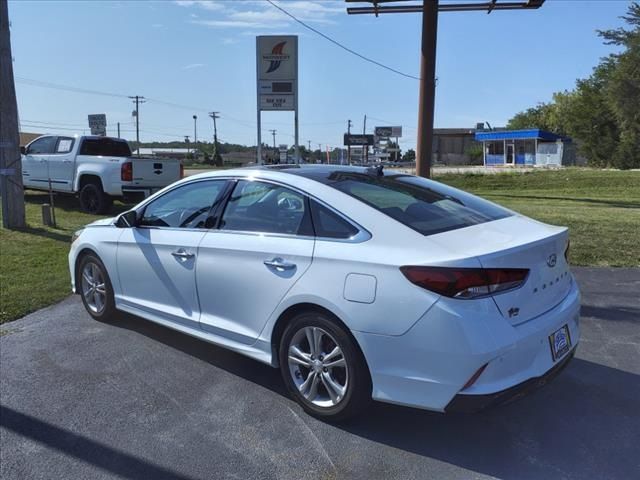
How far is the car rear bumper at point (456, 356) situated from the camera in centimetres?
287

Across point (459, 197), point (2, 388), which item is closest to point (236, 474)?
point (2, 388)

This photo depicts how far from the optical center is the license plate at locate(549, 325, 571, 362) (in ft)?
10.7

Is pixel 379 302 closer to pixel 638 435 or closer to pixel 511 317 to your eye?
pixel 511 317

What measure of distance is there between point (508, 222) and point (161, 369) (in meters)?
2.86

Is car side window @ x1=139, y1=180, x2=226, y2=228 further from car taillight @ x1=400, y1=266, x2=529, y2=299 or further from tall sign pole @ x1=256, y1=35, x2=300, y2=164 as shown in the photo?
tall sign pole @ x1=256, y1=35, x2=300, y2=164

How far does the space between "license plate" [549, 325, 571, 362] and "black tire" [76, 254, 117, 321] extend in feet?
12.7

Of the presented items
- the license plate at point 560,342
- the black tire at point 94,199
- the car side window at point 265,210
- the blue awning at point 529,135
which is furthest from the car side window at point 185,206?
the blue awning at point 529,135

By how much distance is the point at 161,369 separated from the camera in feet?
14.4

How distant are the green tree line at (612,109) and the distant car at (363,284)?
4225 cm

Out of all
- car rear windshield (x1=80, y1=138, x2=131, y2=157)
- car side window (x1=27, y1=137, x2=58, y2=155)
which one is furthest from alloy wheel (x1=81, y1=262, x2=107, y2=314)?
car side window (x1=27, y1=137, x2=58, y2=155)

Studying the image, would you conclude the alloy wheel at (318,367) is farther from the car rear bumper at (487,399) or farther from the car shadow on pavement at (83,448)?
the car shadow on pavement at (83,448)

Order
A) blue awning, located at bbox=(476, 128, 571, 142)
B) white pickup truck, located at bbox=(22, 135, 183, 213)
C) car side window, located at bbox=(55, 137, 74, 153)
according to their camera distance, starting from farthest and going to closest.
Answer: blue awning, located at bbox=(476, 128, 571, 142) < car side window, located at bbox=(55, 137, 74, 153) < white pickup truck, located at bbox=(22, 135, 183, 213)

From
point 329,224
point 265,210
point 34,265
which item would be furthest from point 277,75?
point 329,224

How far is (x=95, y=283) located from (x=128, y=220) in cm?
90
